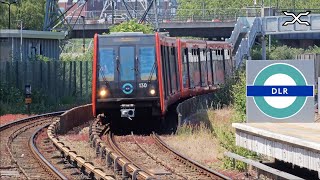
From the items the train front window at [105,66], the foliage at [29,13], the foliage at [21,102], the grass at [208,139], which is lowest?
the foliage at [21,102]

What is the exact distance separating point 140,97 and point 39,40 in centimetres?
3061

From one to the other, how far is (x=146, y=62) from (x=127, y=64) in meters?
0.56

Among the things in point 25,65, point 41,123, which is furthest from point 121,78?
point 25,65

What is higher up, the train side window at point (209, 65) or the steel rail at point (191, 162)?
the train side window at point (209, 65)

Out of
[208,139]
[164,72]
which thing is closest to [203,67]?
[164,72]

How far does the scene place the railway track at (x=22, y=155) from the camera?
19.7 metres

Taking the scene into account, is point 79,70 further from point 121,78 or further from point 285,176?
point 285,176

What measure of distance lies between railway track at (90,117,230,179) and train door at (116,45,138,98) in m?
1.40

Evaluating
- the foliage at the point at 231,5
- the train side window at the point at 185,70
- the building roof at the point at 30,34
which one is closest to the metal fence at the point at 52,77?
the building roof at the point at 30,34

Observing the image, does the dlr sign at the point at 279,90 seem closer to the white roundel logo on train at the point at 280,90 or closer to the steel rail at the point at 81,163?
the white roundel logo on train at the point at 280,90

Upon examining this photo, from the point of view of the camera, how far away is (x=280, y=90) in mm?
13922

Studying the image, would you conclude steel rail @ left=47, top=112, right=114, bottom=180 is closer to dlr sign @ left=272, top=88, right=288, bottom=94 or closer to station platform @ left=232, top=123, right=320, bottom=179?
station platform @ left=232, top=123, right=320, bottom=179

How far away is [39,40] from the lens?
189 feet

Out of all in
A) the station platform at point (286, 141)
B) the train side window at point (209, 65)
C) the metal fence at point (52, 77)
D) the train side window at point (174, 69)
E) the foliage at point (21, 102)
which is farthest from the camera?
the metal fence at point (52, 77)
